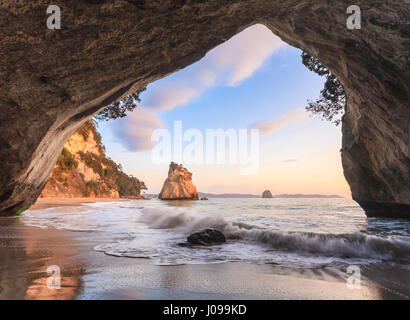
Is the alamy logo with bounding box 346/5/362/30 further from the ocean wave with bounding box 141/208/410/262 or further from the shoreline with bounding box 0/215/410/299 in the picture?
the shoreline with bounding box 0/215/410/299

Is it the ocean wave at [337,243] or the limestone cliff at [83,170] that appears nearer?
the ocean wave at [337,243]

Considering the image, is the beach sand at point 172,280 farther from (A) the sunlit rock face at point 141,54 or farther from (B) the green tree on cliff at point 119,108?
(B) the green tree on cliff at point 119,108

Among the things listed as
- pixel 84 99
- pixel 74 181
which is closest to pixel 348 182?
pixel 84 99

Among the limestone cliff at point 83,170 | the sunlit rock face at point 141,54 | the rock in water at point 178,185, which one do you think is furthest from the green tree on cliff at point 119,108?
the rock in water at point 178,185

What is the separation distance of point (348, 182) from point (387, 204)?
170 centimetres

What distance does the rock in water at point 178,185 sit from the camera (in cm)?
6900

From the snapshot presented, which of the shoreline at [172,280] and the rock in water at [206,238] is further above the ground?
the shoreline at [172,280]

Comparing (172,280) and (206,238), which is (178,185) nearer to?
(206,238)

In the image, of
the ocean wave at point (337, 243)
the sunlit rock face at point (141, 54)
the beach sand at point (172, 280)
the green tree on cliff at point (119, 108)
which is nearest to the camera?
the beach sand at point (172, 280)

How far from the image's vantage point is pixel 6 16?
294 centimetres

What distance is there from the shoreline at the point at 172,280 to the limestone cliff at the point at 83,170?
39852 mm

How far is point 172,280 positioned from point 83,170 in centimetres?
5145

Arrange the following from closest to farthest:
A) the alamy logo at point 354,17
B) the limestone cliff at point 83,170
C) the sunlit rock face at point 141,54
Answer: the sunlit rock face at point 141,54 → the alamy logo at point 354,17 → the limestone cliff at point 83,170
